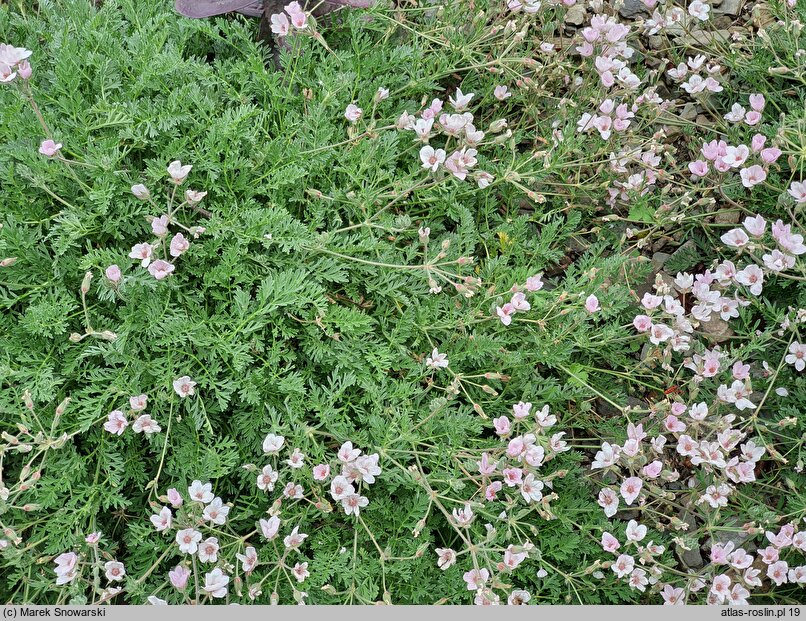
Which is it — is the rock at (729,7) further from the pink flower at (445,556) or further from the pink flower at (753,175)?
the pink flower at (445,556)

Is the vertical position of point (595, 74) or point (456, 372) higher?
point (595, 74)

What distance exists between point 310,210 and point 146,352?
81 cm

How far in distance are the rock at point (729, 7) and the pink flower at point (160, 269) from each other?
116 inches

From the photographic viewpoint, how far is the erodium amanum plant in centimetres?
247

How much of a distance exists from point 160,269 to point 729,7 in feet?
9.95

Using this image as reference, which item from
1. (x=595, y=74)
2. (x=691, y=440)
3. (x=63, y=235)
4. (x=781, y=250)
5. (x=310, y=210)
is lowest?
(x=691, y=440)

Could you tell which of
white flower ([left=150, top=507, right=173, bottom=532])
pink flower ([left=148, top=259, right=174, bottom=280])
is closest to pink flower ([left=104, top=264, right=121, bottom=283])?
pink flower ([left=148, top=259, right=174, bottom=280])

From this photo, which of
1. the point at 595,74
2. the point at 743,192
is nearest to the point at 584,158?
the point at 595,74

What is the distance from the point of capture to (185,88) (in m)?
2.69

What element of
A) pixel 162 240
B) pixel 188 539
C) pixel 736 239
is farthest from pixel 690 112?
pixel 188 539

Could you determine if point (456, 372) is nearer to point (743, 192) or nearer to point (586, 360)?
point (586, 360)

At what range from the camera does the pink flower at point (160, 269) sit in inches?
91.7

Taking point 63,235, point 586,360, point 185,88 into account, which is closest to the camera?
point 63,235

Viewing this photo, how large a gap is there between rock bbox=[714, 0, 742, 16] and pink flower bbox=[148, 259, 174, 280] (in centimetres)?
295
